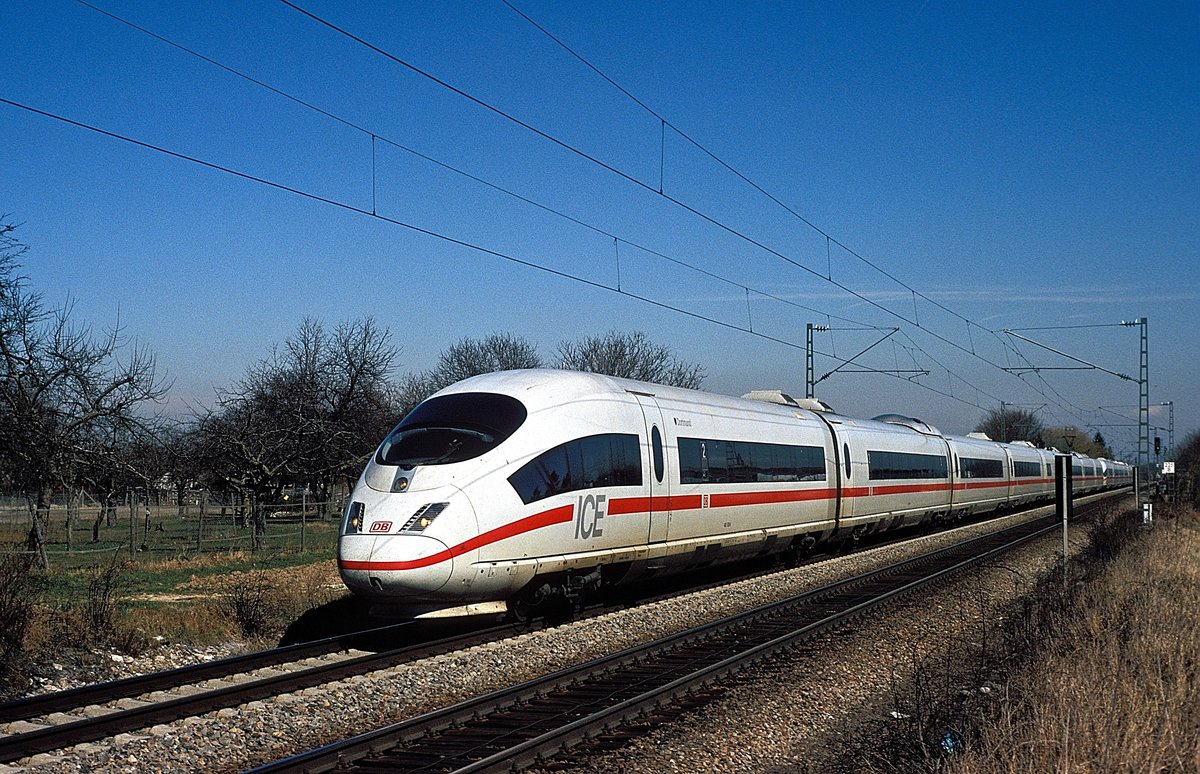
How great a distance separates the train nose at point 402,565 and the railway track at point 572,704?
186cm

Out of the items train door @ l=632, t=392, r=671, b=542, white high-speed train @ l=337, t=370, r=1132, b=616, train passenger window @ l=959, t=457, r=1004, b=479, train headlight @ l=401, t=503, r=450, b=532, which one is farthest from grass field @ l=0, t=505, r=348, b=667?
train passenger window @ l=959, t=457, r=1004, b=479

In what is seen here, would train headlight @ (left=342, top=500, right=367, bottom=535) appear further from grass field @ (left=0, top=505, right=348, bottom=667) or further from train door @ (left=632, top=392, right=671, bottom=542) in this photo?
train door @ (left=632, top=392, right=671, bottom=542)

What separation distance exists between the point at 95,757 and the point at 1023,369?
138ft

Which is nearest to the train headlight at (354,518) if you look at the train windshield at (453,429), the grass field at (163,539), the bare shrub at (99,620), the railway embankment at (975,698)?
the train windshield at (453,429)

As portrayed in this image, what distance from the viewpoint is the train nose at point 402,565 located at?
1111cm

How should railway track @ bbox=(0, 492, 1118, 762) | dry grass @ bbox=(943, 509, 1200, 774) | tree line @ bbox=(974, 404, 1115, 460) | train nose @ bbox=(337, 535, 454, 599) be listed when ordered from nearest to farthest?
1. dry grass @ bbox=(943, 509, 1200, 774)
2. railway track @ bbox=(0, 492, 1118, 762)
3. train nose @ bbox=(337, 535, 454, 599)
4. tree line @ bbox=(974, 404, 1115, 460)

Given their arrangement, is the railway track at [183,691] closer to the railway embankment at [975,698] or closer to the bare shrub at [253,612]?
the bare shrub at [253,612]

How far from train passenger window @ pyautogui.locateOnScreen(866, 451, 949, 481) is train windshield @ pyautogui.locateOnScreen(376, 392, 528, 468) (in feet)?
48.2

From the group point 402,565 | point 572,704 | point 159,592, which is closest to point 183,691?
point 402,565

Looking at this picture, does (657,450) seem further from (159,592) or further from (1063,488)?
(159,592)

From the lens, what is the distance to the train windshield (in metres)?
12.2

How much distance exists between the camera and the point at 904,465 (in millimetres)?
28641

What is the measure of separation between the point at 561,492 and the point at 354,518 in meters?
2.55

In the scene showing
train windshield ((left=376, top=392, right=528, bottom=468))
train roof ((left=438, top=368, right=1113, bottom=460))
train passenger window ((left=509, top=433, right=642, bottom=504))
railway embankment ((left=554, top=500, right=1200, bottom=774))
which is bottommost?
railway embankment ((left=554, top=500, right=1200, bottom=774))
